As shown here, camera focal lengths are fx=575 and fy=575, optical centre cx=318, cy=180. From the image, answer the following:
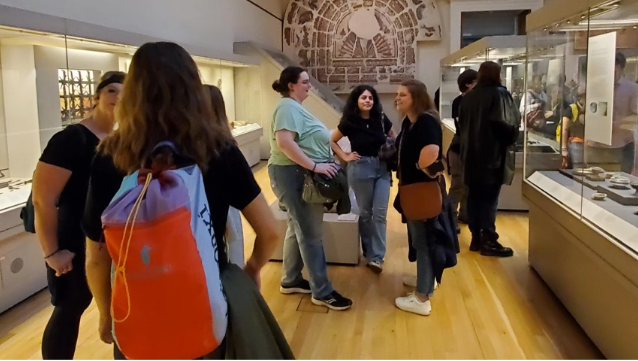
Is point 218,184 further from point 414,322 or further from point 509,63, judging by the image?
point 509,63

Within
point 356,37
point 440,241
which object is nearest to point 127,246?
point 440,241

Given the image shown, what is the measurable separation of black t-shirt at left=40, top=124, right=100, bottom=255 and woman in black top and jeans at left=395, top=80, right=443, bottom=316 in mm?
1757

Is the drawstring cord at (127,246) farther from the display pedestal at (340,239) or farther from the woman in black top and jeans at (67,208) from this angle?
the display pedestal at (340,239)

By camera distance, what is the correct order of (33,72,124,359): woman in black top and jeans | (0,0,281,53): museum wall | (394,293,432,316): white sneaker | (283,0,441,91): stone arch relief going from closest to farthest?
(33,72,124,359): woman in black top and jeans
(394,293,432,316): white sneaker
(0,0,281,53): museum wall
(283,0,441,91): stone arch relief

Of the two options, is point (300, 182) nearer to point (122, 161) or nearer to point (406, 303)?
point (406, 303)

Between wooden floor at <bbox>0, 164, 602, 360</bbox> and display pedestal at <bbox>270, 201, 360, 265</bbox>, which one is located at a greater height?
display pedestal at <bbox>270, 201, 360, 265</bbox>

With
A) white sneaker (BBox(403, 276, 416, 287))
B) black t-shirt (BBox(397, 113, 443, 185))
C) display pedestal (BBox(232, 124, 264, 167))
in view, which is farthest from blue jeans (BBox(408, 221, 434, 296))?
display pedestal (BBox(232, 124, 264, 167))

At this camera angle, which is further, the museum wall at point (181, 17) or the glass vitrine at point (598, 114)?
the museum wall at point (181, 17)

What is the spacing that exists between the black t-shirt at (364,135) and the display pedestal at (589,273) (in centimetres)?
115

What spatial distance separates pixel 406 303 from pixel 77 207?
2.14m

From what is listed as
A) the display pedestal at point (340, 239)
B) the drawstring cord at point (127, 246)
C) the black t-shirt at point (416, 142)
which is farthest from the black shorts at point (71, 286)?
the display pedestal at point (340, 239)

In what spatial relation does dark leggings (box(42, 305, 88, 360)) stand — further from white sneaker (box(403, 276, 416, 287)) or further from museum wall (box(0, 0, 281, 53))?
museum wall (box(0, 0, 281, 53))

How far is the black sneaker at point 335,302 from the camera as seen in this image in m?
3.64

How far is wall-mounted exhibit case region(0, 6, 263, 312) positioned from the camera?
11.8ft
